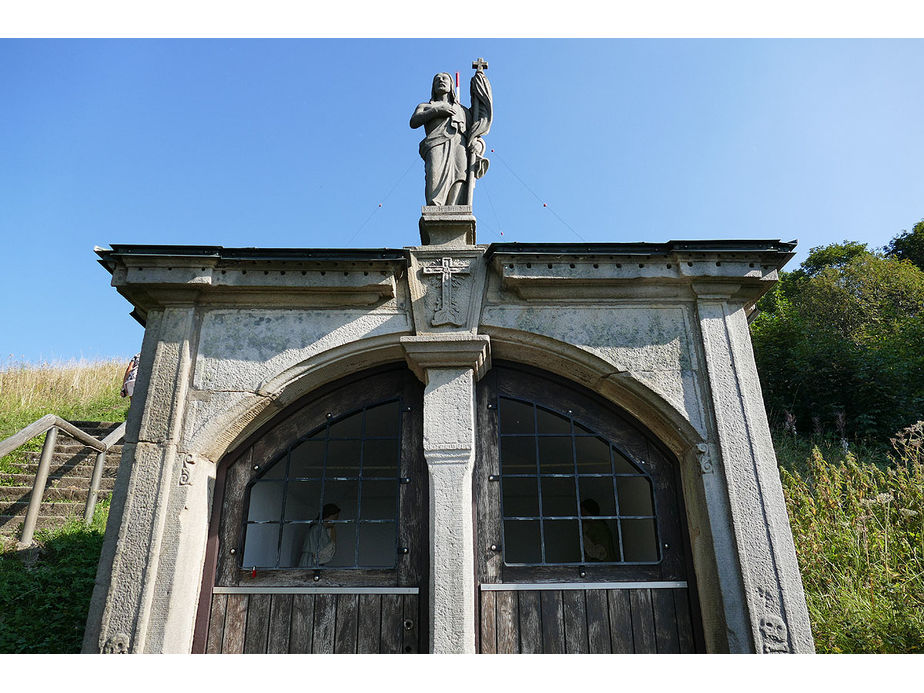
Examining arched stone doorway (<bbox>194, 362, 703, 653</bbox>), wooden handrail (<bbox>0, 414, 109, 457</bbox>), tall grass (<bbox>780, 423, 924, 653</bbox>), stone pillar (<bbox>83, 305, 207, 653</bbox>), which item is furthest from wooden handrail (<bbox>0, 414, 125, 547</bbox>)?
tall grass (<bbox>780, 423, 924, 653</bbox>)

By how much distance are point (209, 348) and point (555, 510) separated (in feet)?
16.9

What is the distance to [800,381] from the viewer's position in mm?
10820

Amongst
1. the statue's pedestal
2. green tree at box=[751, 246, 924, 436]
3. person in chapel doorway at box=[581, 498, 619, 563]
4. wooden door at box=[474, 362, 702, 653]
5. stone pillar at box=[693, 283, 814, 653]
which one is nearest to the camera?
stone pillar at box=[693, 283, 814, 653]

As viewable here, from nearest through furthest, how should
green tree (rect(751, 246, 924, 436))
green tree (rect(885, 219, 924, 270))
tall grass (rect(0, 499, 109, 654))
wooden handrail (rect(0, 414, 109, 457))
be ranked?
tall grass (rect(0, 499, 109, 654)) → wooden handrail (rect(0, 414, 109, 457)) → green tree (rect(751, 246, 924, 436)) → green tree (rect(885, 219, 924, 270))

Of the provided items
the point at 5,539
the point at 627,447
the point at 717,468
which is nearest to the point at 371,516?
the point at 5,539

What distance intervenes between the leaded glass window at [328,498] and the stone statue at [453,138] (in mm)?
1544

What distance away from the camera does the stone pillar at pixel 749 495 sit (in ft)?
9.98

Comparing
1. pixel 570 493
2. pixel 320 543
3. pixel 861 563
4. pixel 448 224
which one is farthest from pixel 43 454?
pixel 861 563

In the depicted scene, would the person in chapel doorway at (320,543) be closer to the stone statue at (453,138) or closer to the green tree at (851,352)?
the stone statue at (453,138)

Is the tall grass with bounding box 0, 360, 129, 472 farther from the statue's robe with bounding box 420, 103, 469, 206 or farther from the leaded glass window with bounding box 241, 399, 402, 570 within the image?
the statue's robe with bounding box 420, 103, 469, 206

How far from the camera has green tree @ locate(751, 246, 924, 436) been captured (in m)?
9.93

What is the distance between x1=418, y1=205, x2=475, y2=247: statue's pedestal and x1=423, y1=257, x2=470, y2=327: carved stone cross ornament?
0.60ft

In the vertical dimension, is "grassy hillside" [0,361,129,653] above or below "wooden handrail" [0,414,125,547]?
below

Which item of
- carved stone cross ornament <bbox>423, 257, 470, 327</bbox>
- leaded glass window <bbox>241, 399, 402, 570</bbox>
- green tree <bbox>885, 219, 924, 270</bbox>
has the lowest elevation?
leaded glass window <bbox>241, 399, 402, 570</bbox>
